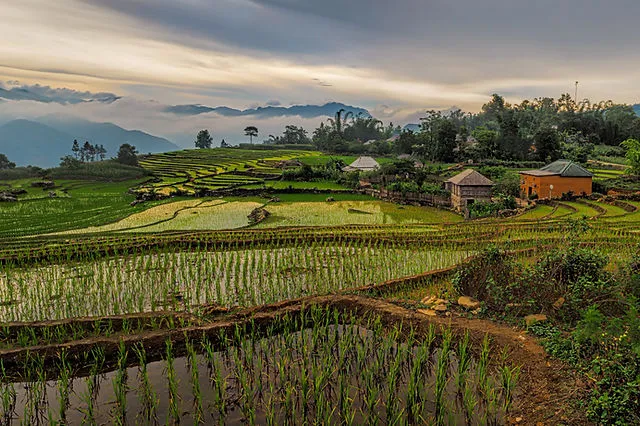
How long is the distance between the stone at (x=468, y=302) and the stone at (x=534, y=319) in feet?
3.40

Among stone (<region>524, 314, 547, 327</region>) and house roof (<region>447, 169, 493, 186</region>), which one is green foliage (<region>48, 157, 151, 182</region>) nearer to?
house roof (<region>447, 169, 493, 186</region>)

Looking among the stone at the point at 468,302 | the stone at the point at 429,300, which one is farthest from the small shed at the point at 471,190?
the stone at the point at 468,302

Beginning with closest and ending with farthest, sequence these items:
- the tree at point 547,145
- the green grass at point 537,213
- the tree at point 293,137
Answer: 1. the green grass at point 537,213
2. the tree at point 547,145
3. the tree at point 293,137

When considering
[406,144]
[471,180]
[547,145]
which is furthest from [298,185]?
[547,145]

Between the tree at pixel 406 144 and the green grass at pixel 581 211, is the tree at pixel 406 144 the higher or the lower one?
the higher one

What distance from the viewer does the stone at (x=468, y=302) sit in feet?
26.5

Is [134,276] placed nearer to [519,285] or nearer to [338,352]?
[338,352]

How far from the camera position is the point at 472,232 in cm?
1586

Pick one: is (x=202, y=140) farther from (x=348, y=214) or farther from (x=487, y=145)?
(x=348, y=214)

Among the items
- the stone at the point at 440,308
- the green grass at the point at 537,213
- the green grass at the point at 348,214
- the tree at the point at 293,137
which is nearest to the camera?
the stone at the point at 440,308

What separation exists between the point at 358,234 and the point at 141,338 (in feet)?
32.1

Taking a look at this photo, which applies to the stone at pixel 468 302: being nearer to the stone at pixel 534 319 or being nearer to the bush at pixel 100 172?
the stone at pixel 534 319

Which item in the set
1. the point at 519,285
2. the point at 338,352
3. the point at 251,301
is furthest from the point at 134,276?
the point at 519,285

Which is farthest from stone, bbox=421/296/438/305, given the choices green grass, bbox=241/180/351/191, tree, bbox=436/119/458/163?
tree, bbox=436/119/458/163
